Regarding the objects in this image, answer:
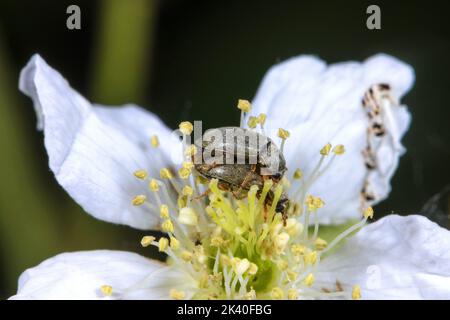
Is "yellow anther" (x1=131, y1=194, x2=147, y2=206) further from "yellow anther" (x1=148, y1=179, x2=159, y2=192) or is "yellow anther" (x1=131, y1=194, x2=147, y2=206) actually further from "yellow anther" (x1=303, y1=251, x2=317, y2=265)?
"yellow anther" (x1=303, y1=251, x2=317, y2=265)

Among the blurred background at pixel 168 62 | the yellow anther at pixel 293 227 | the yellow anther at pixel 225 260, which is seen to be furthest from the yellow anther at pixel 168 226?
the blurred background at pixel 168 62

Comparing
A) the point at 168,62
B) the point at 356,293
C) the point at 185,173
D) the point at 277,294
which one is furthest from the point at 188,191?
the point at 168,62

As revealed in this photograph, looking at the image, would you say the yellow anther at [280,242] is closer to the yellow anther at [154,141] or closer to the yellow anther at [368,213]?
the yellow anther at [368,213]

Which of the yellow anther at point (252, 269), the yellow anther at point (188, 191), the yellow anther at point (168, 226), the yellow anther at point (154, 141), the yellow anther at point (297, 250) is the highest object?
the yellow anther at point (154, 141)

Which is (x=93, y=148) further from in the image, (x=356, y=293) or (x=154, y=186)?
(x=356, y=293)

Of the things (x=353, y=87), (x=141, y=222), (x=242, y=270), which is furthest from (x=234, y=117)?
(x=242, y=270)

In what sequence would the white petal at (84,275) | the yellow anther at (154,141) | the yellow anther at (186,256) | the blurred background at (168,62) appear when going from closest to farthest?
the white petal at (84,275), the yellow anther at (186,256), the yellow anther at (154,141), the blurred background at (168,62)

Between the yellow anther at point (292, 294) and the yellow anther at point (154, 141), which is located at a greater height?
the yellow anther at point (154, 141)

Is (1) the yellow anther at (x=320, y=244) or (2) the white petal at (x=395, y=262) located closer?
(2) the white petal at (x=395, y=262)
